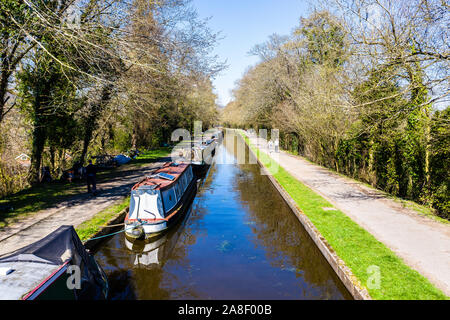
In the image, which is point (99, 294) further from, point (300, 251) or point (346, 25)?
point (346, 25)

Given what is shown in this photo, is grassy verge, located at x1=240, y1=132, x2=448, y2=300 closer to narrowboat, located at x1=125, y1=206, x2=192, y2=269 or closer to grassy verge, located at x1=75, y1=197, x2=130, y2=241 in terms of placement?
narrowboat, located at x1=125, y1=206, x2=192, y2=269

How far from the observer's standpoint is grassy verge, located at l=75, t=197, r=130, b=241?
24.7ft

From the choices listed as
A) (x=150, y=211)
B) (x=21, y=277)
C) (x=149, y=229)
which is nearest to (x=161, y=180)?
(x=150, y=211)

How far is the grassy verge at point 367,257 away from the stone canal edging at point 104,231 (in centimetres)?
618

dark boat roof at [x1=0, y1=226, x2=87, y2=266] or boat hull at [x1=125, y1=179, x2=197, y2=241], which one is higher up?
dark boat roof at [x1=0, y1=226, x2=87, y2=266]

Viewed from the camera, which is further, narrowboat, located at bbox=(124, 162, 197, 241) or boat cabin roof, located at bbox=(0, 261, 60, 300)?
narrowboat, located at bbox=(124, 162, 197, 241)

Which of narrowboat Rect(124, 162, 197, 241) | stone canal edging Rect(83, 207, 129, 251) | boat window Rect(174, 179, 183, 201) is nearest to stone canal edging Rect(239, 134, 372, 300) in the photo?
narrowboat Rect(124, 162, 197, 241)

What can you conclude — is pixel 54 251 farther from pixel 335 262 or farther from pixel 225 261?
pixel 335 262

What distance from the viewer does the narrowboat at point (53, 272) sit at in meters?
3.54

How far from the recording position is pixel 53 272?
3.91 meters

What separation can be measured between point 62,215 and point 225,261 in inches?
220

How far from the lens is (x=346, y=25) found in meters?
8.36

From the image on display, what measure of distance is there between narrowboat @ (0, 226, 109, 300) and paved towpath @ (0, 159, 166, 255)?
2814 mm
